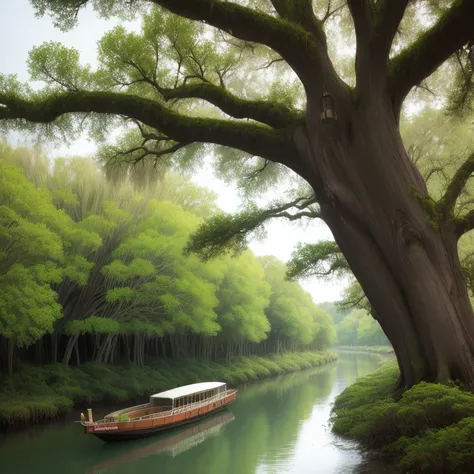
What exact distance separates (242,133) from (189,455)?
9110mm

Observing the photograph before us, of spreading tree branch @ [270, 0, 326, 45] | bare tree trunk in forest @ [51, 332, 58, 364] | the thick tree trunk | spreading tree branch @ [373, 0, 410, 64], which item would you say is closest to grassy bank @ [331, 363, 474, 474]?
the thick tree trunk

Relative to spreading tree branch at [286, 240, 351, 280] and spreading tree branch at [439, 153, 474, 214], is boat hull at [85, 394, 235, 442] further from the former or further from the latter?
spreading tree branch at [439, 153, 474, 214]

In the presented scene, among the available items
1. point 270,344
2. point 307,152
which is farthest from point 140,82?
point 270,344

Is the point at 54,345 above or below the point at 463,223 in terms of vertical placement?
below

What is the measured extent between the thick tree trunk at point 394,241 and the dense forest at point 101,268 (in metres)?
5.11

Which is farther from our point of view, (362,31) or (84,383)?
(84,383)

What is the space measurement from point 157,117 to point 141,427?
9763 millimetres

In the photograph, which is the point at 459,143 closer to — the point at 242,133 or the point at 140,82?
the point at 242,133

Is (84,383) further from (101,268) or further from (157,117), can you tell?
(157,117)

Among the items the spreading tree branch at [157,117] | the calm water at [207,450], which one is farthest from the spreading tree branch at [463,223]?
the calm water at [207,450]

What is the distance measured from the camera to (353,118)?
862 cm

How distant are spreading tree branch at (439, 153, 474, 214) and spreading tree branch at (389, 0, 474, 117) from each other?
1.78m

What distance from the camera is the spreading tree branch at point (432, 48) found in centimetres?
734

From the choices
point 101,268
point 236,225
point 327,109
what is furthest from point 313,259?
point 101,268
